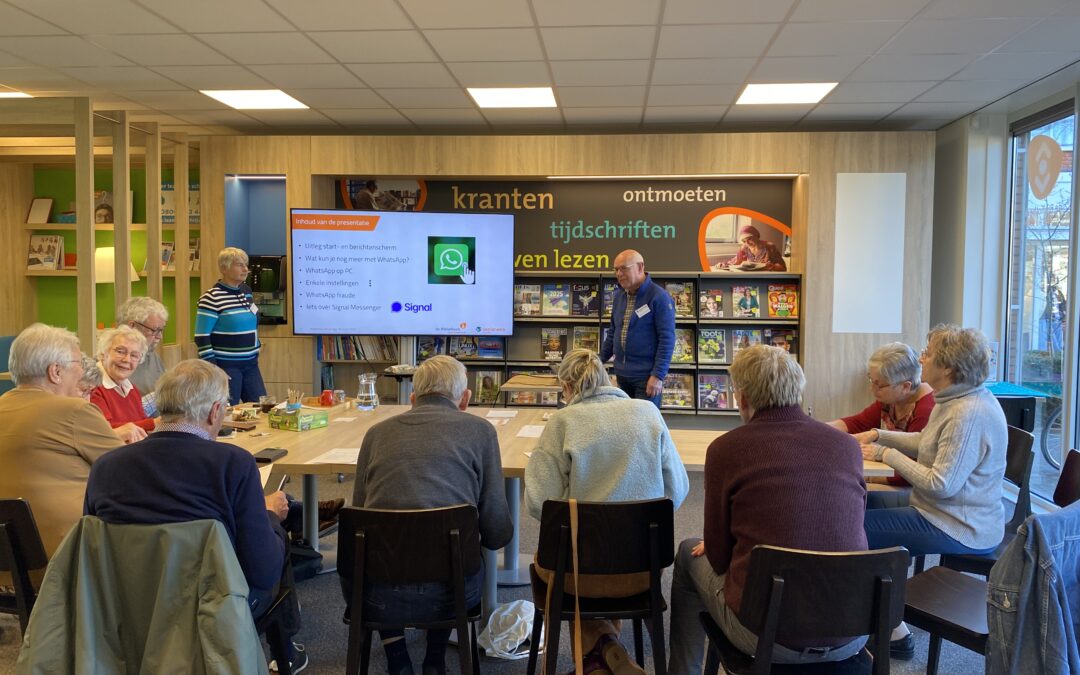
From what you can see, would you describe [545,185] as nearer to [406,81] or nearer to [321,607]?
[406,81]

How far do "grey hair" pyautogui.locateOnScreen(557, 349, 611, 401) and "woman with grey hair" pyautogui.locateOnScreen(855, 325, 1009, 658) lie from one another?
3.87 ft

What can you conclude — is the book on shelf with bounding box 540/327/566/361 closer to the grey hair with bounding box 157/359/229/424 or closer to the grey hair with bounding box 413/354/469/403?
the grey hair with bounding box 413/354/469/403

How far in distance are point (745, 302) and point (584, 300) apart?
55.8 inches

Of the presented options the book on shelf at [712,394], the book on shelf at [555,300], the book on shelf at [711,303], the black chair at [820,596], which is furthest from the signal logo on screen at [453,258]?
the black chair at [820,596]

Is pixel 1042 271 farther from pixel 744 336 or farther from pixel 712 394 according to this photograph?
pixel 712 394

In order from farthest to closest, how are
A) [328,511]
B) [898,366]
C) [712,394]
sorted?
[712,394] → [328,511] → [898,366]

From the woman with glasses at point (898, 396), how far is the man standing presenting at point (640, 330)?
2047 millimetres

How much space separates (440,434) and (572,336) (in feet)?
15.4

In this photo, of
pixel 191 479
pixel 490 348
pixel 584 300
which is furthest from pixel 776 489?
pixel 490 348

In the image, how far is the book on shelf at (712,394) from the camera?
6.98 m

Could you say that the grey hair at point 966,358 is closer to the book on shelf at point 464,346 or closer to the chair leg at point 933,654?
the chair leg at point 933,654

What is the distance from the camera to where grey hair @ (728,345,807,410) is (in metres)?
2.29

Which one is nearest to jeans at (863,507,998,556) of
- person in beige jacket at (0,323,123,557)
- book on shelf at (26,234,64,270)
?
person in beige jacket at (0,323,123,557)

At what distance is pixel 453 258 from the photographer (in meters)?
6.62
